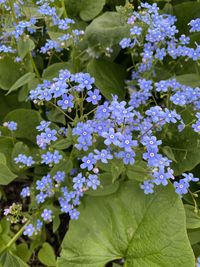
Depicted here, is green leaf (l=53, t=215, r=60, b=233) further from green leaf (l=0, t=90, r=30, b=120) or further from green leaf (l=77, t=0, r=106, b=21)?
green leaf (l=77, t=0, r=106, b=21)

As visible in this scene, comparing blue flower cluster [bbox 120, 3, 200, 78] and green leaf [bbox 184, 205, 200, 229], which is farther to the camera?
blue flower cluster [bbox 120, 3, 200, 78]

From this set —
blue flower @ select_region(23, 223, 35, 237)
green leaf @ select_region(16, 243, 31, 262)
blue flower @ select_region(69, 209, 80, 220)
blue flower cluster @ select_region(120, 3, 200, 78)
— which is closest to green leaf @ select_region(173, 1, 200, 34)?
blue flower cluster @ select_region(120, 3, 200, 78)

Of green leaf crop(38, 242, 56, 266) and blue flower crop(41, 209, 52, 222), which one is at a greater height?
blue flower crop(41, 209, 52, 222)

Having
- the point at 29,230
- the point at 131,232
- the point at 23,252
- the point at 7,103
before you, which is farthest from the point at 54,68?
the point at 23,252

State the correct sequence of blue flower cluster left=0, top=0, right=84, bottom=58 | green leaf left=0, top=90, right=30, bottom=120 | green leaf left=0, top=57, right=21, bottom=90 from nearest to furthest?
1. blue flower cluster left=0, top=0, right=84, bottom=58
2. green leaf left=0, top=57, right=21, bottom=90
3. green leaf left=0, top=90, right=30, bottom=120

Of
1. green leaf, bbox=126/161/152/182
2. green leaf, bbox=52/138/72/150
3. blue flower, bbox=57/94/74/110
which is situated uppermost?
blue flower, bbox=57/94/74/110

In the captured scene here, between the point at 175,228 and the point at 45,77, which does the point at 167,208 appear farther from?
the point at 45,77

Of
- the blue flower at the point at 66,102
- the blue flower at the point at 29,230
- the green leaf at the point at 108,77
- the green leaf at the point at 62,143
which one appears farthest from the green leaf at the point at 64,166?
the green leaf at the point at 108,77

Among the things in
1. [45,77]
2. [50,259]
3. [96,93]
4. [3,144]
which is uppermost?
[96,93]

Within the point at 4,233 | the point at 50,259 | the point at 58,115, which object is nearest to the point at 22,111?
the point at 58,115
